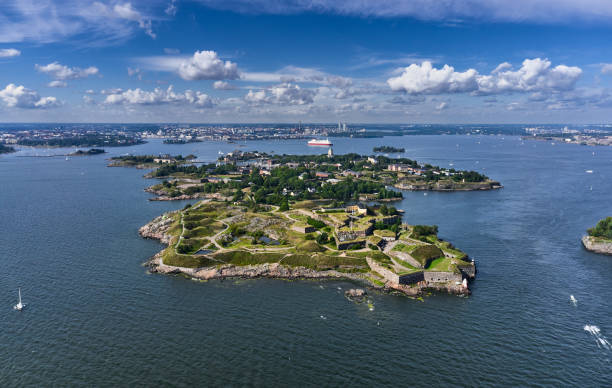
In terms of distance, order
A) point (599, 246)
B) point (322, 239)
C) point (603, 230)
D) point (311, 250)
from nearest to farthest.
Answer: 1. point (311, 250)
2. point (599, 246)
3. point (322, 239)
4. point (603, 230)

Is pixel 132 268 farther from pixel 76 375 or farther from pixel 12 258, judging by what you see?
pixel 76 375

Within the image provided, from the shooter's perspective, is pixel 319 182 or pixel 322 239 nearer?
pixel 322 239

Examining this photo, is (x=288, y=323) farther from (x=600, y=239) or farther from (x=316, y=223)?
(x=600, y=239)

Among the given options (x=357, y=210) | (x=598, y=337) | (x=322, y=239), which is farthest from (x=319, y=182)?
(x=598, y=337)

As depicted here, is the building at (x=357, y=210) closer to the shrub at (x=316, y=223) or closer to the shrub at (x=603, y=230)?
the shrub at (x=316, y=223)

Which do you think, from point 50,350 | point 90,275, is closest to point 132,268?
point 90,275

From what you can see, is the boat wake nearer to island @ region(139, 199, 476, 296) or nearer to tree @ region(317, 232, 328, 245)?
island @ region(139, 199, 476, 296)

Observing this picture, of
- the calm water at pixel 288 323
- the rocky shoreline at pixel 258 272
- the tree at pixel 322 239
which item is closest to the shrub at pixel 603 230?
the calm water at pixel 288 323
